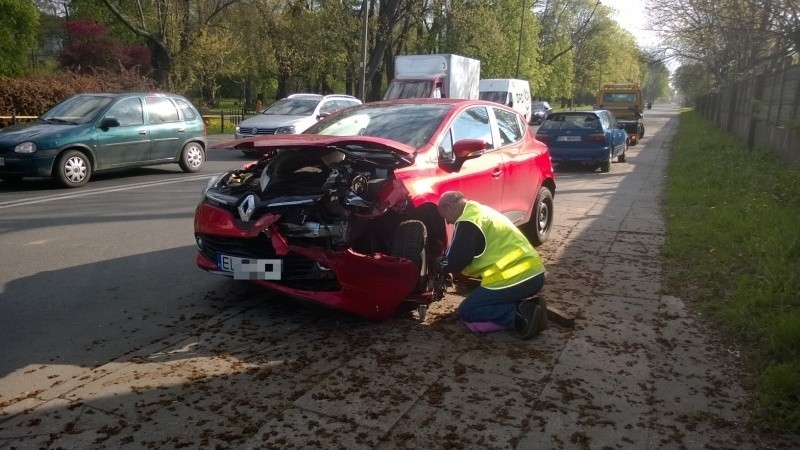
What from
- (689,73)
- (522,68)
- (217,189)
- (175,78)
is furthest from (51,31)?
(217,189)

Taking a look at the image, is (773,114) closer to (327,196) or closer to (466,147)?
(466,147)

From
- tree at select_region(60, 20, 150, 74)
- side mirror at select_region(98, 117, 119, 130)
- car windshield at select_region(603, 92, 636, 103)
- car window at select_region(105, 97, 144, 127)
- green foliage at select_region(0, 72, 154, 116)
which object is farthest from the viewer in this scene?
tree at select_region(60, 20, 150, 74)

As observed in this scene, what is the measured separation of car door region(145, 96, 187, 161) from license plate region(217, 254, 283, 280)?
859cm

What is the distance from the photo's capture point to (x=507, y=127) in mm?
7117

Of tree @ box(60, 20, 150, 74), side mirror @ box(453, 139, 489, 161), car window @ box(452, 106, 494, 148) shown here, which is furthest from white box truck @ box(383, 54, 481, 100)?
tree @ box(60, 20, 150, 74)

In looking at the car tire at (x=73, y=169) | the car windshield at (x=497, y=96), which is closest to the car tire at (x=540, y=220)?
the car tire at (x=73, y=169)

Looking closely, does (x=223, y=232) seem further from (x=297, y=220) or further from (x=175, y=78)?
(x=175, y=78)

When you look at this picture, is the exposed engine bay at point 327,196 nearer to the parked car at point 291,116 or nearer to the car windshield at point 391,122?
the car windshield at point 391,122

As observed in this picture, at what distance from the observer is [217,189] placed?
5.23m

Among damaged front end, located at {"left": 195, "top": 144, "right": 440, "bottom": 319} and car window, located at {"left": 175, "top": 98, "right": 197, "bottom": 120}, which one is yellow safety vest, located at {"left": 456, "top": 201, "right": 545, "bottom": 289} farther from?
car window, located at {"left": 175, "top": 98, "right": 197, "bottom": 120}

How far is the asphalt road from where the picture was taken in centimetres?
327

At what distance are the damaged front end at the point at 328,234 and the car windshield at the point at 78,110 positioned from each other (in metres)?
7.69

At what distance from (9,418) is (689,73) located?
59.0m

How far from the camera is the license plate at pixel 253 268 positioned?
14.9 ft
